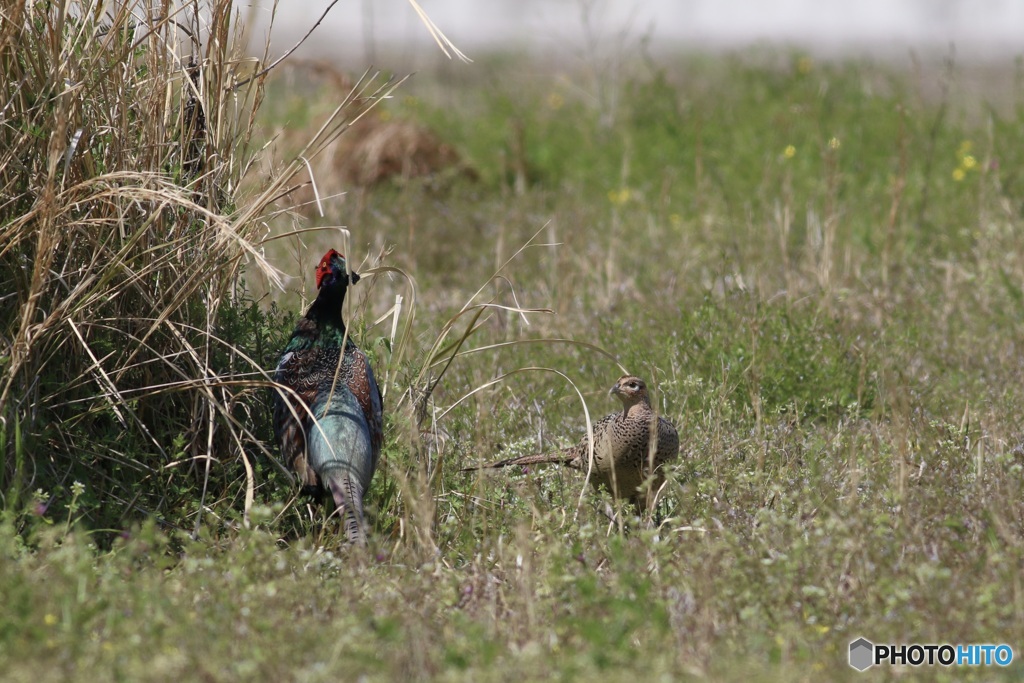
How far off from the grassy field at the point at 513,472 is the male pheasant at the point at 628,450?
0.38 feet

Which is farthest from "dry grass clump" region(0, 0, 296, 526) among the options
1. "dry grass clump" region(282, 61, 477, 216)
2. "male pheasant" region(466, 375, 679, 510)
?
"dry grass clump" region(282, 61, 477, 216)

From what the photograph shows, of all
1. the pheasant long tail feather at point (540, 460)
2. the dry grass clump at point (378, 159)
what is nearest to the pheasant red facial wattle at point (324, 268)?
the pheasant long tail feather at point (540, 460)

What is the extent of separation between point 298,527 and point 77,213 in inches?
59.2

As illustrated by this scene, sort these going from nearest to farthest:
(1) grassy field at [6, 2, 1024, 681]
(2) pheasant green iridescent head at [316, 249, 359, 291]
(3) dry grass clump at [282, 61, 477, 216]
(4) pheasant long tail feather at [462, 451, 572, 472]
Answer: (1) grassy field at [6, 2, 1024, 681] < (2) pheasant green iridescent head at [316, 249, 359, 291] < (4) pheasant long tail feather at [462, 451, 572, 472] < (3) dry grass clump at [282, 61, 477, 216]

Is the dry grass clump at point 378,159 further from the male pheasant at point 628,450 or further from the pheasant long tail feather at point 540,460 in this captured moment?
the male pheasant at point 628,450

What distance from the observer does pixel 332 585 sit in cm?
359

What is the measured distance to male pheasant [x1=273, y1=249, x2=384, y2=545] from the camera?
4125 mm

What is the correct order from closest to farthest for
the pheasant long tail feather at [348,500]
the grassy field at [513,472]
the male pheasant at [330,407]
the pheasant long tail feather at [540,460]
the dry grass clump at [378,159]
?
the grassy field at [513,472] → the pheasant long tail feather at [348,500] → the male pheasant at [330,407] → the pheasant long tail feather at [540,460] → the dry grass clump at [378,159]

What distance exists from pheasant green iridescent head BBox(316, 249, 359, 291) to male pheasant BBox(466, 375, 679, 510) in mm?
962

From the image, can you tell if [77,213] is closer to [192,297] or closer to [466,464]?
[192,297]

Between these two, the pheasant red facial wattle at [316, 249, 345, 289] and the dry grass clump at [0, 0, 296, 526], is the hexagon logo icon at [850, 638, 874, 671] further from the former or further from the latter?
the pheasant red facial wattle at [316, 249, 345, 289]

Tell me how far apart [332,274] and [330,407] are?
0.59 m

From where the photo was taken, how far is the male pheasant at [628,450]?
15.1 ft

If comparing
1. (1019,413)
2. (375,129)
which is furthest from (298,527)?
(375,129)
